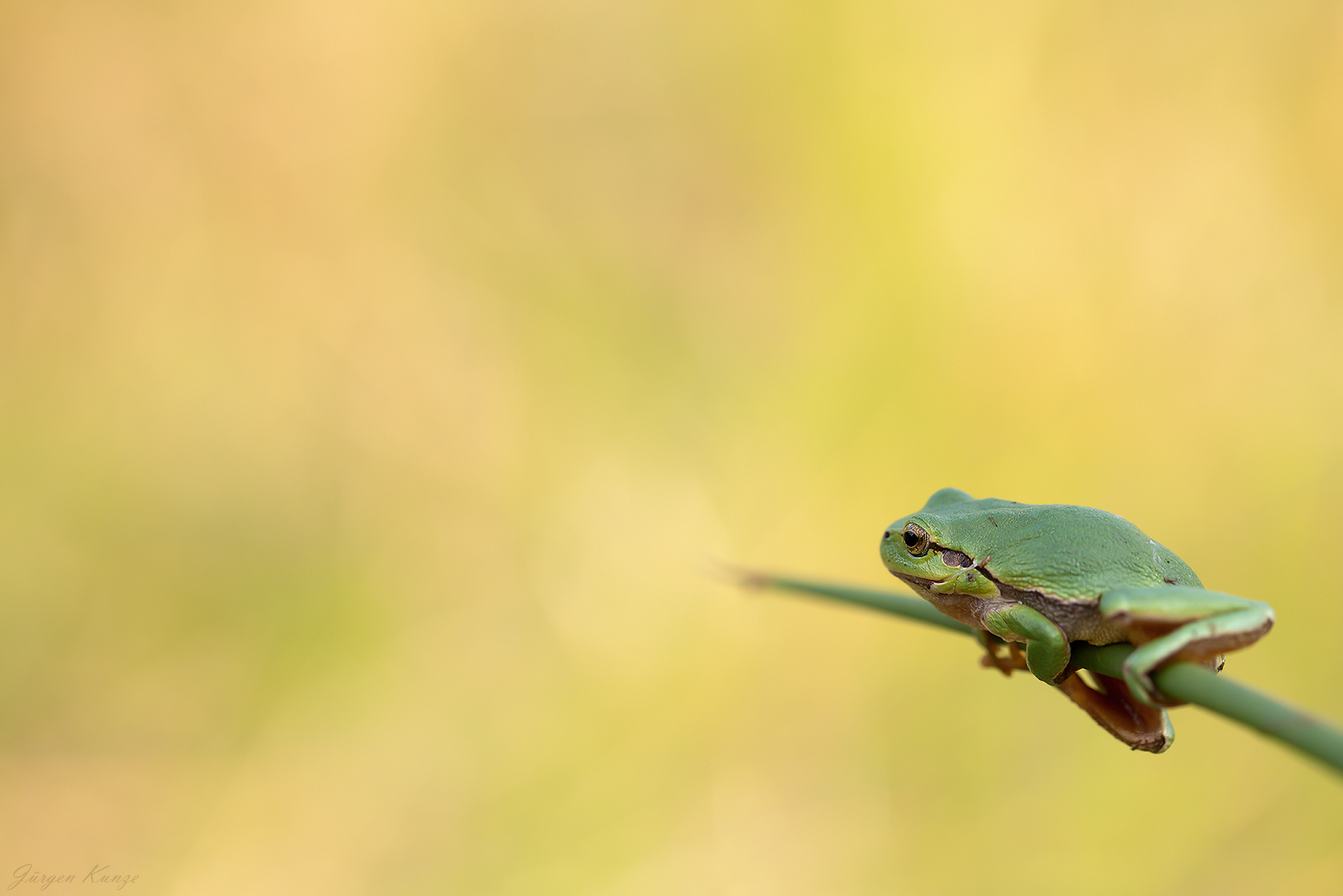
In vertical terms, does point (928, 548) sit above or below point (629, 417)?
above

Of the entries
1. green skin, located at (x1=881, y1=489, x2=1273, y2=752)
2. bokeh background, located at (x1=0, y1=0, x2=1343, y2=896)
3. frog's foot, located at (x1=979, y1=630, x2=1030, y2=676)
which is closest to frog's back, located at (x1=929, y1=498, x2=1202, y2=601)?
green skin, located at (x1=881, y1=489, x2=1273, y2=752)

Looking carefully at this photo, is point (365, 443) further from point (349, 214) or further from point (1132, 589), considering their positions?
point (1132, 589)

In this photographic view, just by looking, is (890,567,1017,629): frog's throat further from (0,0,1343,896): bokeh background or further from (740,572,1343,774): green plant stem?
(0,0,1343,896): bokeh background

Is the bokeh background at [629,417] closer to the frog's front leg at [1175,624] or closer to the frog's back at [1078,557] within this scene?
the frog's back at [1078,557]

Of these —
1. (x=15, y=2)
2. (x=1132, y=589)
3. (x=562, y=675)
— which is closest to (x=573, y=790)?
(x=562, y=675)
